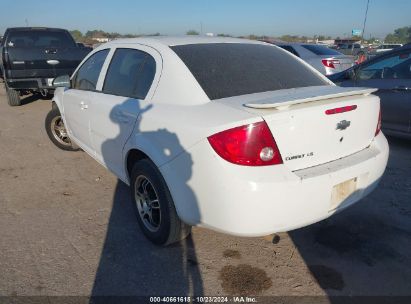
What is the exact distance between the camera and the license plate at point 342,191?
2.56 m

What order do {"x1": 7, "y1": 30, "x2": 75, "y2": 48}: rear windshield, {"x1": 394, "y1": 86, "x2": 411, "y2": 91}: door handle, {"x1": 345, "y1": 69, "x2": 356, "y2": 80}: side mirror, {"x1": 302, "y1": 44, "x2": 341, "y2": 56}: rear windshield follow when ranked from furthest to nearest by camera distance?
{"x1": 302, "y1": 44, "x2": 341, "y2": 56}: rear windshield → {"x1": 7, "y1": 30, "x2": 75, "y2": 48}: rear windshield → {"x1": 345, "y1": 69, "x2": 356, "y2": 80}: side mirror → {"x1": 394, "y1": 86, "x2": 411, "y2": 91}: door handle

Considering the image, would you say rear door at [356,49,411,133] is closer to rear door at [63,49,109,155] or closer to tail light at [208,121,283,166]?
tail light at [208,121,283,166]

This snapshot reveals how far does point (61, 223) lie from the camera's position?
3.55 meters

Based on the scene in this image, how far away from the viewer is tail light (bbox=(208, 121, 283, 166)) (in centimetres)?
229

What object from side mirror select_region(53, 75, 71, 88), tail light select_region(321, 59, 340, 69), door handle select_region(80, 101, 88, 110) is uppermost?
side mirror select_region(53, 75, 71, 88)

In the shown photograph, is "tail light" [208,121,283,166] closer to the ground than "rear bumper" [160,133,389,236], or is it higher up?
higher up

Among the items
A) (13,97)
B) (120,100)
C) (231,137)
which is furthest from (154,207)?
(13,97)

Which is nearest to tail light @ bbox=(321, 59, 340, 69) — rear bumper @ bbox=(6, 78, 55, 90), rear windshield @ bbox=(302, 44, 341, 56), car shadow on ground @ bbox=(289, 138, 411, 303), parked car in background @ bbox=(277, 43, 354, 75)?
parked car in background @ bbox=(277, 43, 354, 75)

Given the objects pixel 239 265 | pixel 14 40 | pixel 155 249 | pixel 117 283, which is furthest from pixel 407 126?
pixel 14 40

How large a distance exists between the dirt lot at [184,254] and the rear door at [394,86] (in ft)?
4.75

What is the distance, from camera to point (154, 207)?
122 inches

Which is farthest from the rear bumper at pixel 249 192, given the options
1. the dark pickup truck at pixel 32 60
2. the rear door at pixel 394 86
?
the dark pickup truck at pixel 32 60

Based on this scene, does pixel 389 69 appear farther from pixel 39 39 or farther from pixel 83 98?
pixel 39 39

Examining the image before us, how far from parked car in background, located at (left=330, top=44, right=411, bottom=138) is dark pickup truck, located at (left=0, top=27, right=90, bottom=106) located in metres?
6.81
